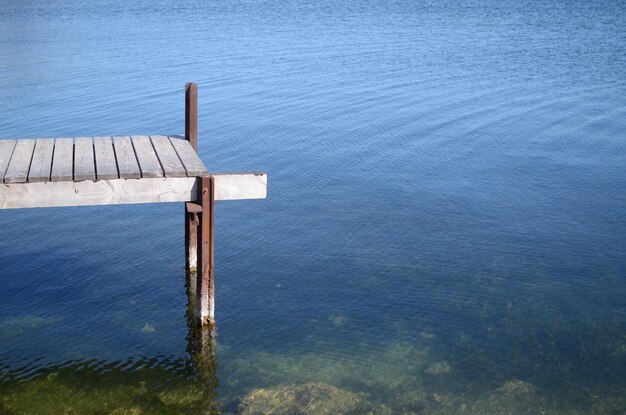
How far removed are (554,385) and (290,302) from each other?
3.52 meters

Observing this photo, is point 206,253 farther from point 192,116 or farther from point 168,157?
point 192,116

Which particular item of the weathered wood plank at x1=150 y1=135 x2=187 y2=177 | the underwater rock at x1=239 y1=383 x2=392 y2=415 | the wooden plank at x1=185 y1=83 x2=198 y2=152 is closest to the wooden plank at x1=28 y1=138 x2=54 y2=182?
the weathered wood plank at x1=150 y1=135 x2=187 y2=177

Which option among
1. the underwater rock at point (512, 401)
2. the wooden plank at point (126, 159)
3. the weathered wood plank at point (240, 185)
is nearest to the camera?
the underwater rock at point (512, 401)

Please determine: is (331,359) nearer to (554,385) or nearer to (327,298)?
(327,298)

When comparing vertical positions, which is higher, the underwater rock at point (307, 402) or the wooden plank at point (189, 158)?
the wooden plank at point (189, 158)

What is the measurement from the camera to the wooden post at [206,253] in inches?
351

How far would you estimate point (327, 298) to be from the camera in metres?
10.9

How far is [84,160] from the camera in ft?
30.0

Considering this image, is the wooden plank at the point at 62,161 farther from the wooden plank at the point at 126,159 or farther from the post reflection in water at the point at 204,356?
the post reflection in water at the point at 204,356

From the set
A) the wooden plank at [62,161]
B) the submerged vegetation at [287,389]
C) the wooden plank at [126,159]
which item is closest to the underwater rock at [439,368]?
the submerged vegetation at [287,389]

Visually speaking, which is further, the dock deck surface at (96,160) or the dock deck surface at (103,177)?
the dock deck surface at (96,160)

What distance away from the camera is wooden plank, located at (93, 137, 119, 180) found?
8.61 metres

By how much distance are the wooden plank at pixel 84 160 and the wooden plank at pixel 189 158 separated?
985 millimetres

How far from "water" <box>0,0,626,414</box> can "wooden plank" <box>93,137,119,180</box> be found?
2.10 m
